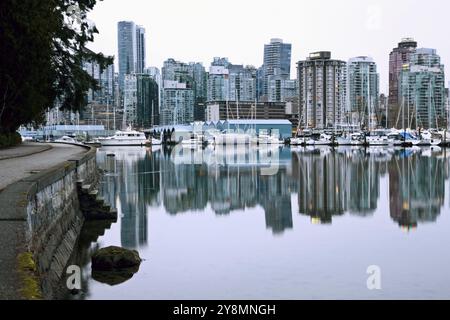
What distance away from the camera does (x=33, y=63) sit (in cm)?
3281

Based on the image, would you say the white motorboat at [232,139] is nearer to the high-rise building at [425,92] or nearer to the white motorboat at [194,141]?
the white motorboat at [194,141]

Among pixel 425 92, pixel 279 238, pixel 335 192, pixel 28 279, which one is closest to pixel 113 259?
pixel 279 238

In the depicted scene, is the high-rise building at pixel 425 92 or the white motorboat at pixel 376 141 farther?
the high-rise building at pixel 425 92

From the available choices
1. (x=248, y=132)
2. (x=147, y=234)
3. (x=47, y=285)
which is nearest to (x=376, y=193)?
(x=147, y=234)

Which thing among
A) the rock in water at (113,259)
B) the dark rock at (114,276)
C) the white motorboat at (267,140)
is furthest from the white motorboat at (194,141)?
the dark rock at (114,276)

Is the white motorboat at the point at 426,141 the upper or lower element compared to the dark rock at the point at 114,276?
lower

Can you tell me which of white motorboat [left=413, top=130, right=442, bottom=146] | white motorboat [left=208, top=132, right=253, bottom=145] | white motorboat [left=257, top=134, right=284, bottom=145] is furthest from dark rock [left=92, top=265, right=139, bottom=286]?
white motorboat [left=208, top=132, right=253, bottom=145]

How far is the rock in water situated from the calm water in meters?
0.32

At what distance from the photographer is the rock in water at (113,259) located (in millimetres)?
15859

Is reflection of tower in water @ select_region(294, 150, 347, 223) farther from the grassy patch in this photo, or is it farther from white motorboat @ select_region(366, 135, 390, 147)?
white motorboat @ select_region(366, 135, 390, 147)

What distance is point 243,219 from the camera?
26.2 meters

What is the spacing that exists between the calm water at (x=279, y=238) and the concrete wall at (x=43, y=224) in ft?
2.72
